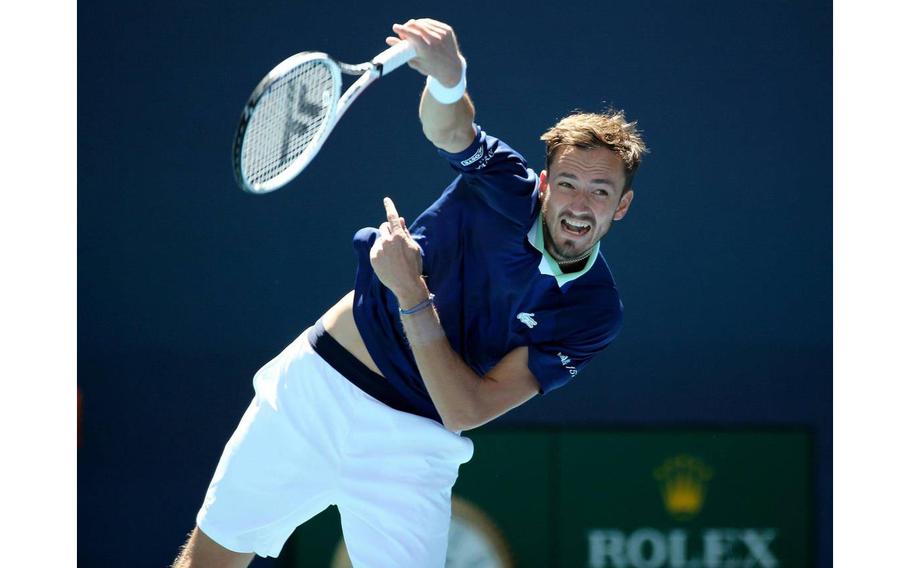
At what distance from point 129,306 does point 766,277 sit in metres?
2.45

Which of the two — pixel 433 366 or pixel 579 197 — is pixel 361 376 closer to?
pixel 433 366

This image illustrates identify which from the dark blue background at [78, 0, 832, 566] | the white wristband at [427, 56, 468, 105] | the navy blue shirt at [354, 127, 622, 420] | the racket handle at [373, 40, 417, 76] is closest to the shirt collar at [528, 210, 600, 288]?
the navy blue shirt at [354, 127, 622, 420]

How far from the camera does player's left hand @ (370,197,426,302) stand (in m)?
3.21

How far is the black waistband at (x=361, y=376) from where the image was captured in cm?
353

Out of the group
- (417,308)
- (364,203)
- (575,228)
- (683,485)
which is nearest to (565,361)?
(575,228)

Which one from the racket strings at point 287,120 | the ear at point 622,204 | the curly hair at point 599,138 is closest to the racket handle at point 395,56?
the racket strings at point 287,120

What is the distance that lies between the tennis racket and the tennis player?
32 cm

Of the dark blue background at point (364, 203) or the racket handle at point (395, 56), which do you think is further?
the dark blue background at point (364, 203)

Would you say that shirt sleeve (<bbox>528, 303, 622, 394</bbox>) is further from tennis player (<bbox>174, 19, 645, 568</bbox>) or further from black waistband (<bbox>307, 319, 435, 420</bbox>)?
black waistband (<bbox>307, 319, 435, 420</bbox>)

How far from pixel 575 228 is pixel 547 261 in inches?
4.9

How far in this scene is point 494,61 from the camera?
5469 millimetres

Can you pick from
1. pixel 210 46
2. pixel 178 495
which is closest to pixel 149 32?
pixel 210 46

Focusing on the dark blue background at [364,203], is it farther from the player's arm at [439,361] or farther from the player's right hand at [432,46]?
the player's right hand at [432,46]

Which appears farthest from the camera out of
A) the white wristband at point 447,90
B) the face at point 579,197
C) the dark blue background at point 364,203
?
the dark blue background at point 364,203
